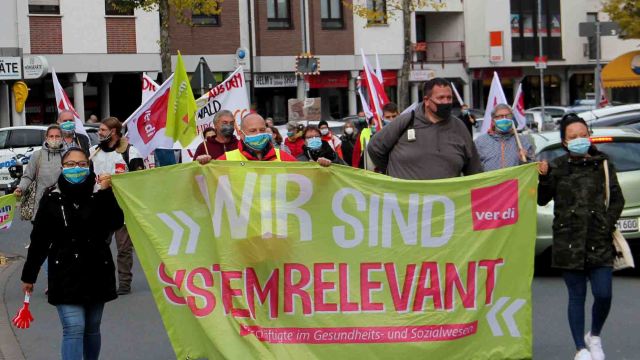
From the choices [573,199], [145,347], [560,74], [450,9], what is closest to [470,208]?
[573,199]

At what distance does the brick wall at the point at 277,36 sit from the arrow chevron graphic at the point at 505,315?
3760 centimetres

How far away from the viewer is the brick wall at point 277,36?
146 feet

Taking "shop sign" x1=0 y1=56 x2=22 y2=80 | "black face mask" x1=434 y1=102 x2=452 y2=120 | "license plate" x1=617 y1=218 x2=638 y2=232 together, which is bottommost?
"license plate" x1=617 y1=218 x2=638 y2=232

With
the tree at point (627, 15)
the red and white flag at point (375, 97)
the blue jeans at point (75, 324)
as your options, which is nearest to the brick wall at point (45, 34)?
the tree at point (627, 15)

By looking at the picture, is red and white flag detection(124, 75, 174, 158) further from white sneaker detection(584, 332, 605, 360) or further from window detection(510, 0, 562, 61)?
window detection(510, 0, 562, 61)

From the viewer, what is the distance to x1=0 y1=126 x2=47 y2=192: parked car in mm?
28109

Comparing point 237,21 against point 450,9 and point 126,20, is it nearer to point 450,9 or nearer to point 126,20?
point 126,20

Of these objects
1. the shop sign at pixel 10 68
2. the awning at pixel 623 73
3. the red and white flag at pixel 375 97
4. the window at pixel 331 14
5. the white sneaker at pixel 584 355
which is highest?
the window at pixel 331 14

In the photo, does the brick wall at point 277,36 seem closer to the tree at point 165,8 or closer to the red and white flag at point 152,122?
the tree at point 165,8

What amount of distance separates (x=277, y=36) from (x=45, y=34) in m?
10.0

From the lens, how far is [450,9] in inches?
2056

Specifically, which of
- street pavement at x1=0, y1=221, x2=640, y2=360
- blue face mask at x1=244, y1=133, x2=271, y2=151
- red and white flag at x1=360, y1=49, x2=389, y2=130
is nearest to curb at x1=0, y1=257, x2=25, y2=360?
street pavement at x1=0, y1=221, x2=640, y2=360

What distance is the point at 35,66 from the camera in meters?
35.8

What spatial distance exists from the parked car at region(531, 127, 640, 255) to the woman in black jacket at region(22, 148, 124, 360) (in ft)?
19.9
